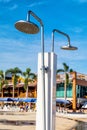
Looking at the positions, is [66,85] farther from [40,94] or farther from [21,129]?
[40,94]

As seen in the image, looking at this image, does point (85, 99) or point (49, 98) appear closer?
point (49, 98)

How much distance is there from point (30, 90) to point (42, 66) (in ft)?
235

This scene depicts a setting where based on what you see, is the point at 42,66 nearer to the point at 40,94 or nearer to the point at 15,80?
the point at 40,94

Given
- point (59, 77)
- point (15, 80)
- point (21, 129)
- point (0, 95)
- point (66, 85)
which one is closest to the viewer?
point (21, 129)

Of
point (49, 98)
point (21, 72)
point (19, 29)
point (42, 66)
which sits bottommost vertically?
point (49, 98)

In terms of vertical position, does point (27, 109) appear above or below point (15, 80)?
below

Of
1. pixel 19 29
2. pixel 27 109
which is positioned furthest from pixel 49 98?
pixel 27 109

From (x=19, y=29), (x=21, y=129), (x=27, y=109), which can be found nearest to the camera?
(x=19, y=29)

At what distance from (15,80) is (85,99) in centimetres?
1684

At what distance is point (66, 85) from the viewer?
65.1 meters

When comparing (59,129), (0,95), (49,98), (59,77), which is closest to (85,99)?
(59,77)

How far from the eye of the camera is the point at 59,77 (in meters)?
69.6

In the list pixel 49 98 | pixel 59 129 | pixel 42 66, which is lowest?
pixel 59 129

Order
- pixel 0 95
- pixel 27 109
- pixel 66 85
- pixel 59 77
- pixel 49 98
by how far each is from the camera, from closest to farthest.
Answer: pixel 49 98, pixel 27 109, pixel 66 85, pixel 59 77, pixel 0 95
